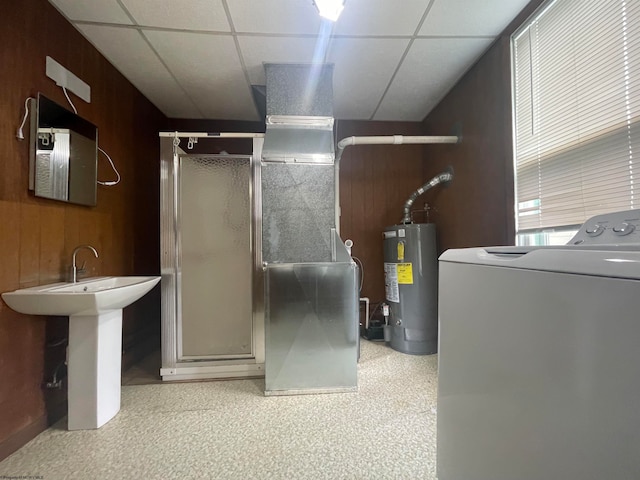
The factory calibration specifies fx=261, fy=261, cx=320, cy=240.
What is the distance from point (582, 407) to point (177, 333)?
2196mm

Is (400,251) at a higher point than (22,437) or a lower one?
higher

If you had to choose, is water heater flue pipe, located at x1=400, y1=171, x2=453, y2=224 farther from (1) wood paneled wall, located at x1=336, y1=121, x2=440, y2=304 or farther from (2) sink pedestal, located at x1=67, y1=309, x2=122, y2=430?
(2) sink pedestal, located at x1=67, y1=309, x2=122, y2=430

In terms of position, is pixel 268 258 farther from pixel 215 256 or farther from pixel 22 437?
pixel 22 437

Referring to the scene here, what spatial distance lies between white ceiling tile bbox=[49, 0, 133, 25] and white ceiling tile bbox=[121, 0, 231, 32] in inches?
2.8

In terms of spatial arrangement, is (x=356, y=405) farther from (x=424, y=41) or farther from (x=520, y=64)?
(x=424, y=41)

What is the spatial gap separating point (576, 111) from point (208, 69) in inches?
91.4

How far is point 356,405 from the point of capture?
1.61 meters

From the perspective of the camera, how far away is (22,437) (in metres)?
1.28

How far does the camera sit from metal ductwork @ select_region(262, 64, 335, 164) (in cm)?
194

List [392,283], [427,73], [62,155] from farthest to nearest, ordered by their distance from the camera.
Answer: [392,283]
[427,73]
[62,155]

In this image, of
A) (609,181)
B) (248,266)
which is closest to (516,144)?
(609,181)

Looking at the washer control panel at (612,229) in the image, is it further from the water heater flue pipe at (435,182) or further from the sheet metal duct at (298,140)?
the water heater flue pipe at (435,182)

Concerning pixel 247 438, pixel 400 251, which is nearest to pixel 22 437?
pixel 247 438

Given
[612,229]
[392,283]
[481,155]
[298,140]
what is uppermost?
[298,140]
